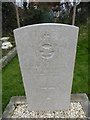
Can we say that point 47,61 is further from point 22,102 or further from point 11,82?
point 11,82

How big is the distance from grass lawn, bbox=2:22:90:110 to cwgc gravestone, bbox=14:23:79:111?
98cm

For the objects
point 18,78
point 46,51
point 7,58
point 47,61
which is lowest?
point 18,78

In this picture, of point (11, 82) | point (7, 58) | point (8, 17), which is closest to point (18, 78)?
point (11, 82)

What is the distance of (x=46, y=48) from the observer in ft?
10.6

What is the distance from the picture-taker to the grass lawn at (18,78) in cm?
474

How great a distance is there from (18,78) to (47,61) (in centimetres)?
253

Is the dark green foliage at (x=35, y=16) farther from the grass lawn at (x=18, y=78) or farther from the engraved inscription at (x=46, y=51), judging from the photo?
the engraved inscription at (x=46, y=51)

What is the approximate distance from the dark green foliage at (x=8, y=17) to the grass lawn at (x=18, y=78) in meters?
2.25

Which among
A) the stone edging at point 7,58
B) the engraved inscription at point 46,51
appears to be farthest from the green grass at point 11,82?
the engraved inscription at point 46,51

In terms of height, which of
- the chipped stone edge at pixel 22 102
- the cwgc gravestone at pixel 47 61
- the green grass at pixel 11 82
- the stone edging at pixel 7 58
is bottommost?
the green grass at pixel 11 82

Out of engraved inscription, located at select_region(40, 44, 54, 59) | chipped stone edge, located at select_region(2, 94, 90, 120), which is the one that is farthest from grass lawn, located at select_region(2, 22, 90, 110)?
engraved inscription, located at select_region(40, 44, 54, 59)

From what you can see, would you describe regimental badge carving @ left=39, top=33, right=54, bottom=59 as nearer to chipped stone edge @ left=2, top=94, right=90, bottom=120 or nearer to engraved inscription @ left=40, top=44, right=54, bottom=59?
engraved inscription @ left=40, top=44, right=54, bottom=59

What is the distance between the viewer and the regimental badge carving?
3.16 m

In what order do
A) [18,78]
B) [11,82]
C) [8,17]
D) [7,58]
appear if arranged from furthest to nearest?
[8,17]
[7,58]
[18,78]
[11,82]
